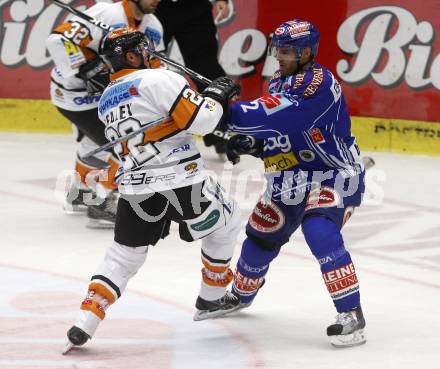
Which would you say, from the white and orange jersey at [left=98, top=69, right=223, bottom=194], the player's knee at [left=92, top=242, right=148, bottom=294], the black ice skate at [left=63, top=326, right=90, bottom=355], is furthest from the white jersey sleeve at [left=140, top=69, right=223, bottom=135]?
the black ice skate at [left=63, top=326, right=90, bottom=355]

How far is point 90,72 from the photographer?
602 centimetres

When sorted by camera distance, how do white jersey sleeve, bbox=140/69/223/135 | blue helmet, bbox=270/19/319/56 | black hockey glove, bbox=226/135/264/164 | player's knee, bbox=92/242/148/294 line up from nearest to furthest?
white jersey sleeve, bbox=140/69/223/135 < player's knee, bbox=92/242/148/294 < blue helmet, bbox=270/19/319/56 < black hockey glove, bbox=226/135/264/164

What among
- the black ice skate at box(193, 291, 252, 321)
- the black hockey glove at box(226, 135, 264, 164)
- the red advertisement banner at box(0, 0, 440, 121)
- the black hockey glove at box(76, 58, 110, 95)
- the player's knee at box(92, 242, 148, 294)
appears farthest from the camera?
the red advertisement banner at box(0, 0, 440, 121)

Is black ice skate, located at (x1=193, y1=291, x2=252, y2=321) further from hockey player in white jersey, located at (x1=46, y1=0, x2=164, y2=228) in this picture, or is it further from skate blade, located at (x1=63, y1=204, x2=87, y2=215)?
skate blade, located at (x1=63, y1=204, x2=87, y2=215)

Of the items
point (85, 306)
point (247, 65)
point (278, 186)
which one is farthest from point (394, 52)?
point (85, 306)

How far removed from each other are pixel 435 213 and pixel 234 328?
8.53ft

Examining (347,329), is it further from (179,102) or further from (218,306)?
(179,102)

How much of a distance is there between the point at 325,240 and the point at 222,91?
2.10 feet

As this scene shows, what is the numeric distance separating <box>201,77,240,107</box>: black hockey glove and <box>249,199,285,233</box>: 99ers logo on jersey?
50 cm

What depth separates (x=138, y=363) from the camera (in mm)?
3760

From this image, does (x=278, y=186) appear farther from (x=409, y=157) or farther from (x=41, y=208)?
(x=409, y=157)

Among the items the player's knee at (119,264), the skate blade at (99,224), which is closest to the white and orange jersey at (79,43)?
the skate blade at (99,224)

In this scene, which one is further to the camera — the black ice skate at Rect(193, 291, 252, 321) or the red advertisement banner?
the red advertisement banner

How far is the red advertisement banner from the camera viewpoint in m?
7.89
